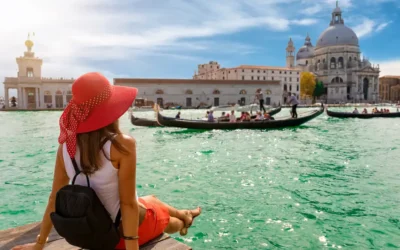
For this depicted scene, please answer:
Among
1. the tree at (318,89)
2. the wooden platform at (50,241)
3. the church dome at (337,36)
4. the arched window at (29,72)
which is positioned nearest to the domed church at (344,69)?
the church dome at (337,36)

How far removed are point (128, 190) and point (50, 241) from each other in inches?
38.6

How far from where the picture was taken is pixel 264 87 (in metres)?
58.3

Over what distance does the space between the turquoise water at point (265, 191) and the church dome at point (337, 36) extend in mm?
73351


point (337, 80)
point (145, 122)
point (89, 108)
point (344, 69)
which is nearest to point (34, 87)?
Answer: point (145, 122)

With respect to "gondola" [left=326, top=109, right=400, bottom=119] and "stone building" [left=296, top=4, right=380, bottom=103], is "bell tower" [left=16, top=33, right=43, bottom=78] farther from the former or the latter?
"stone building" [left=296, top=4, right=380, bottom=103]

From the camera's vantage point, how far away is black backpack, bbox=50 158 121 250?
1.59m

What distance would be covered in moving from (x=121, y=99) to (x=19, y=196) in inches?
208

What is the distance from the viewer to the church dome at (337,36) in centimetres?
7719

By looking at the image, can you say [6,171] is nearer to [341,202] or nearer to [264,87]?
[341,202]

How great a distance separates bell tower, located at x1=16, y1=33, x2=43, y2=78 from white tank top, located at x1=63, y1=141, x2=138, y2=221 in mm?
55640

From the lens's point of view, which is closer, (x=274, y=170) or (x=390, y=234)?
(x=390, y=234)

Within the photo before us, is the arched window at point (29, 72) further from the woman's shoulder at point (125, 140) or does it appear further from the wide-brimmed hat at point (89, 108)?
the woman's shoulder at point (125, 140)

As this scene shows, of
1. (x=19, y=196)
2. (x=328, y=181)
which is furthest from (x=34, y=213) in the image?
(x=328, y=181)

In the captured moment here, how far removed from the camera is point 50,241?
7.47 feet
